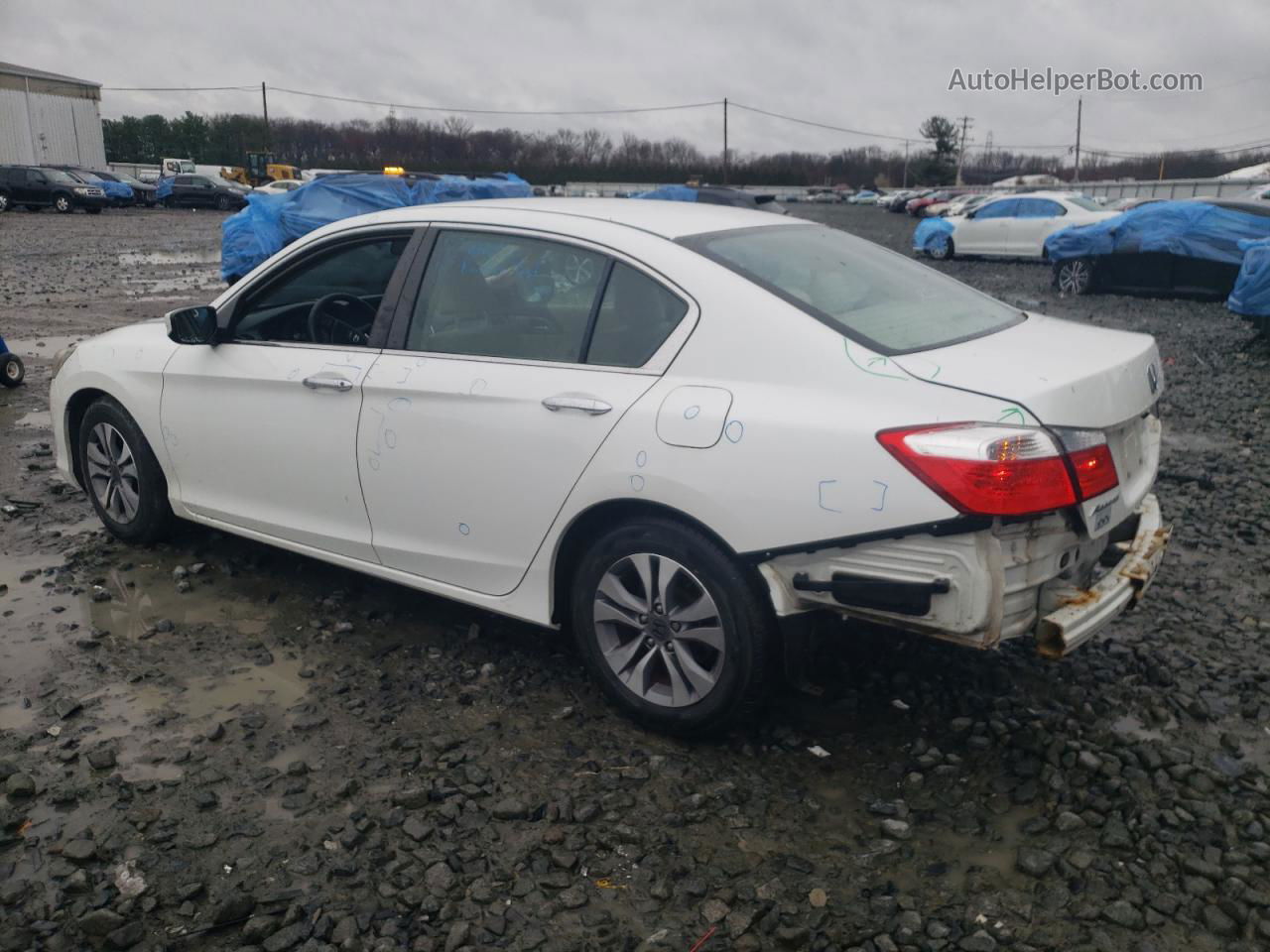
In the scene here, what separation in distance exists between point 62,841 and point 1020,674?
314cm

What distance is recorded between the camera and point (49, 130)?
186 ft

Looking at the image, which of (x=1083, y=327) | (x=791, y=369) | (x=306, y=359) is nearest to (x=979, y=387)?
(x=791, y=369)

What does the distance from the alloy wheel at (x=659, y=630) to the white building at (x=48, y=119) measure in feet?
202

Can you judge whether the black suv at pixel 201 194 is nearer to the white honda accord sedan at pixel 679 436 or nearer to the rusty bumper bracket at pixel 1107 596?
the white honda accord sedan at pixel 679 436

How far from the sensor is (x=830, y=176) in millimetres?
111250

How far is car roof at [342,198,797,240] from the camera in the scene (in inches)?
143

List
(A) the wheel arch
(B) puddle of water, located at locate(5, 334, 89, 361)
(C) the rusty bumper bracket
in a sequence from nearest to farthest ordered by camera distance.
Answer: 1. (C) the rusty bumper bracket
2. (A) the wheel arch
3. (B) puddle of water, located at locate(5, 334, 89, 361)

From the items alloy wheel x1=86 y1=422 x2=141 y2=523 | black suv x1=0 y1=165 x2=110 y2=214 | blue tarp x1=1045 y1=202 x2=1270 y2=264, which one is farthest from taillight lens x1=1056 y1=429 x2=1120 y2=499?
black suv x1=0 y1=165 x2=110 y2=214

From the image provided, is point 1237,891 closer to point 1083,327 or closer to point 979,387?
point 979,387

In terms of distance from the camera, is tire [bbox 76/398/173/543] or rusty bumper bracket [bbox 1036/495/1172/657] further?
tire [bbox 76/398/173/543]

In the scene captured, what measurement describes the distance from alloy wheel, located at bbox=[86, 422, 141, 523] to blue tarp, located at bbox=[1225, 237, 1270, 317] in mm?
10193

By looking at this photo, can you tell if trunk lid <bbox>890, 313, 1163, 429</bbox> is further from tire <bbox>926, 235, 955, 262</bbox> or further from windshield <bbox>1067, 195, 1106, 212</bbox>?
tire <bbox>926, 235, 955, 262</bbox>

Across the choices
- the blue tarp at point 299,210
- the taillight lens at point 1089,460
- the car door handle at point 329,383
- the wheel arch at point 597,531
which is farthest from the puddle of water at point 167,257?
the taillight lens at point 1089,460

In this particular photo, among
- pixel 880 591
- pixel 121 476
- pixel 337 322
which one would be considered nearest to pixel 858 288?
pixel 880 591
